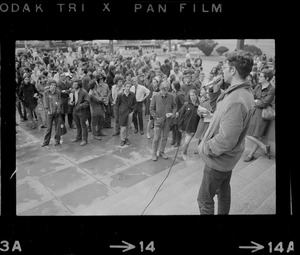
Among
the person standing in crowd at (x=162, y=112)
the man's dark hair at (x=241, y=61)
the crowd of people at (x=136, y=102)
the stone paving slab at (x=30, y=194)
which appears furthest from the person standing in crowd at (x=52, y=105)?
the man's dark hair at (x=241, y=61)

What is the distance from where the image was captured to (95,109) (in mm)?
5922

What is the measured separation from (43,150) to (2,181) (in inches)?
136

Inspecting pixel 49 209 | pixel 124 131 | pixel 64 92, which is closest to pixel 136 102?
pixel 124 131

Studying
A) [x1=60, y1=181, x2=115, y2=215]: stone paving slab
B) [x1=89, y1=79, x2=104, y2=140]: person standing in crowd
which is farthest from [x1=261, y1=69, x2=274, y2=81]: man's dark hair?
[x1=89, y1=79, x2=104, y2=140]: person standing in crowd

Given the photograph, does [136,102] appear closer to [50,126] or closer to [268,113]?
[50,126]

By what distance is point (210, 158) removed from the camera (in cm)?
222

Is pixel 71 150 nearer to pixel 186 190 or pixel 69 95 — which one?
pixel 69 95

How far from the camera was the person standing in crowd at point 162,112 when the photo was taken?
4945 millimetres

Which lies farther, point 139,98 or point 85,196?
point 139,98

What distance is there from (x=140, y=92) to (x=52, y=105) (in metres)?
1.85

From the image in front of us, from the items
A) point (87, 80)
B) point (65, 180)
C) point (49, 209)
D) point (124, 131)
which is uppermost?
point (87, 80)

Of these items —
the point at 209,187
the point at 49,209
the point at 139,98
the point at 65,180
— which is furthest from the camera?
the point at 139,98

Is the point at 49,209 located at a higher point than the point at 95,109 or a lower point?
lower
